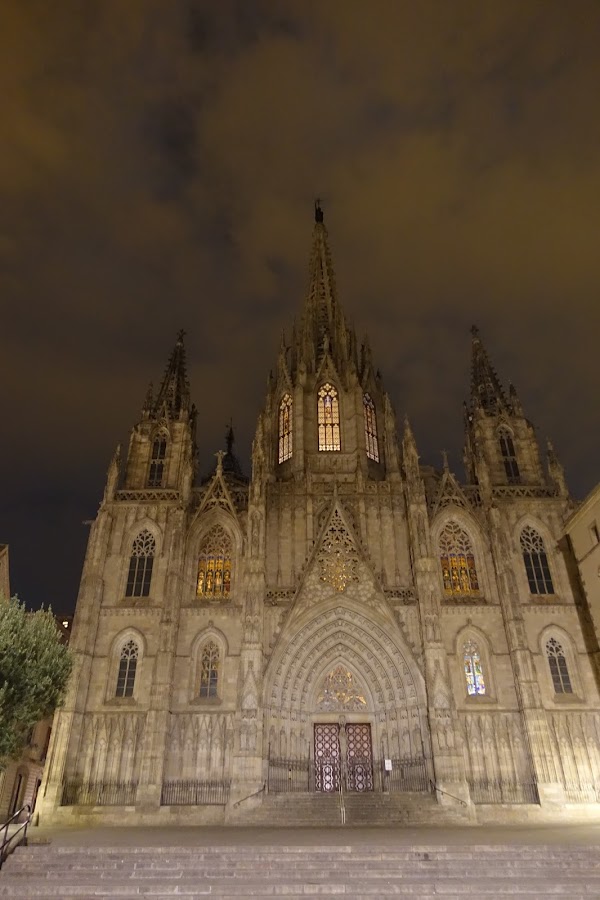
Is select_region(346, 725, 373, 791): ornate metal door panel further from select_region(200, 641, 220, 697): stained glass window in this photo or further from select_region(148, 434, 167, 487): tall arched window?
select_region(148, 434, 167, 487): tall arched window

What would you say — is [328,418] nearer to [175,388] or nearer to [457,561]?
[175,388]

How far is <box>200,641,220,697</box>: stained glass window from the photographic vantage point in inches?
1065

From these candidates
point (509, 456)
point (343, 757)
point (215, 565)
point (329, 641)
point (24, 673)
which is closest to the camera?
point (24, 673)

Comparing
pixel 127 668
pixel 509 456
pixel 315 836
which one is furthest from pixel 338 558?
pixel 315 836

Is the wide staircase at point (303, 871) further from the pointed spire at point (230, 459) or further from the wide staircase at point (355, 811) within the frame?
the pointed spire at point (230, 459)

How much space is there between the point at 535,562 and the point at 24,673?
22.9 m

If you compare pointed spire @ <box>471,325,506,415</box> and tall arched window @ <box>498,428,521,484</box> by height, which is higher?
pointed spire @ <box>471,325,506,415</box>

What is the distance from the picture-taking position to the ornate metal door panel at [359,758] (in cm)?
2617

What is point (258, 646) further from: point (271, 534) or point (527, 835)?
point (527, 835)

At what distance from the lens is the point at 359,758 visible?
26656 mm

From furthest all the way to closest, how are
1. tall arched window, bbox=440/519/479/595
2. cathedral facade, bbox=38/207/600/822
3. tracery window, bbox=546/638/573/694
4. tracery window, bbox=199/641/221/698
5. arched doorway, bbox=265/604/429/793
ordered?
1. tall arched window, bbox=440/519/479/595
2. tracery window, bbox=199/641/221/698
3. tracery window, bbox=546/638/573/694
4. arched doorway, bbox=265/604/429/793
5. cathedral facade, bbox=38/207/600/822

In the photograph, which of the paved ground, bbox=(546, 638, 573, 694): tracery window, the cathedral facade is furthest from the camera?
bbox=(546, 638, 573, 694): tracery window

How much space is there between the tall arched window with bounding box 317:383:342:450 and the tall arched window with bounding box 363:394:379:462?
1.79 meters

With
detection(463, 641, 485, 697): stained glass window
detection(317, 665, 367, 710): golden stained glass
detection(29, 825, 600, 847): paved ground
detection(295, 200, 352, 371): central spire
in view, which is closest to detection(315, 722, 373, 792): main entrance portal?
detection(317, 665, 367, 710): golden stained glass
